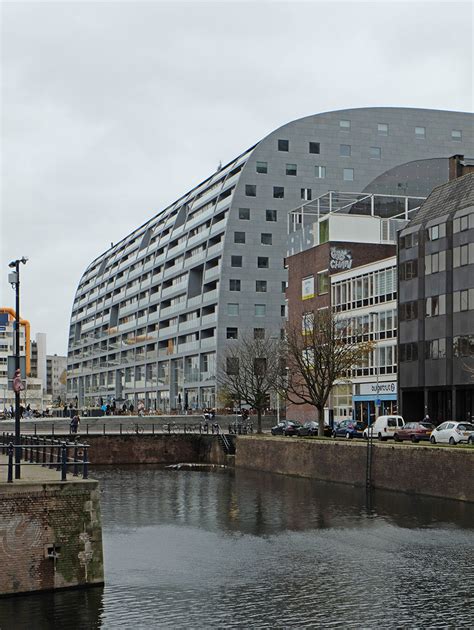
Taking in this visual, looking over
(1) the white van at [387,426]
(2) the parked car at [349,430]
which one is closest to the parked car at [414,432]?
(1) the white van at [387,426]

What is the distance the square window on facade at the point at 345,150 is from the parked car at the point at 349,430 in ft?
188

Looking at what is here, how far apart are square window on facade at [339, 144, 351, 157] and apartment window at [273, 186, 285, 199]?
8558mm

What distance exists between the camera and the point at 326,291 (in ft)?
293

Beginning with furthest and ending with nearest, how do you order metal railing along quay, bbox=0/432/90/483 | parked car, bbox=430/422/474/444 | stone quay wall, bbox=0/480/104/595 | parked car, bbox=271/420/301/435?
1. parked car, bbox=271/420/301/435
2. parked car, bbox=430/422/474/444
3. metal railing along quay, bbox=0/432/90/483
4. stone quay wall, bbox=0/480/104/595

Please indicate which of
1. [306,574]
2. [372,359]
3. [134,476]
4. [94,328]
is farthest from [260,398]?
[94,328]

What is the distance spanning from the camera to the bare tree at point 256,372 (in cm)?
8469

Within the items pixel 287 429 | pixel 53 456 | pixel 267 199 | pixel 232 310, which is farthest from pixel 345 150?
pixel 53 456

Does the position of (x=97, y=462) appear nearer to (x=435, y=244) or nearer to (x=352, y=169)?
(x=435, y=244)

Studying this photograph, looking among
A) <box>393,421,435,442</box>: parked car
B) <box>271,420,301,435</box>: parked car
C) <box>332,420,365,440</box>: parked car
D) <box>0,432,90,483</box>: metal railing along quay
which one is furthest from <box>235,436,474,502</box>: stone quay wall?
<box>0,432,90,483</box>: metal railing along quay

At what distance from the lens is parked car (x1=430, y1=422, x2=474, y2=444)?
5350 cm

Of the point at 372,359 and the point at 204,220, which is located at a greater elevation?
the point at 204,220

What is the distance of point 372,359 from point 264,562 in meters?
52.3

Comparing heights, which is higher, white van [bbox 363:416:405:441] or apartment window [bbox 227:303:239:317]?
apartment window [bbox 227:303:239:317]

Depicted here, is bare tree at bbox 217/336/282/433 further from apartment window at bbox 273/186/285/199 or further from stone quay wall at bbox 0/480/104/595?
stone quay wall at bbox 0/480/104/595
